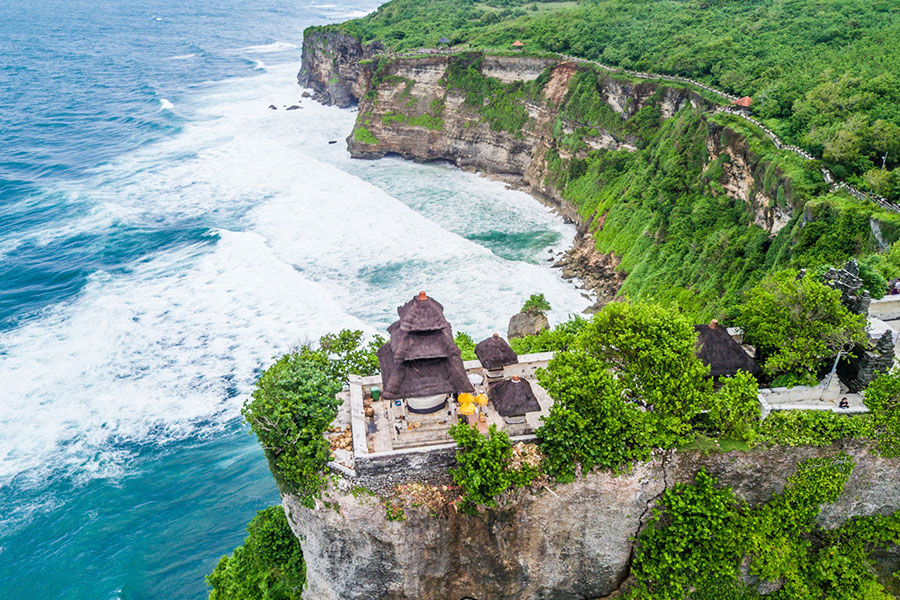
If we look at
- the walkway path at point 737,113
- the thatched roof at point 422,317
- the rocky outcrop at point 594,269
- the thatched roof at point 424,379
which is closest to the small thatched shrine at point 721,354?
the thatched roof at point 424,379

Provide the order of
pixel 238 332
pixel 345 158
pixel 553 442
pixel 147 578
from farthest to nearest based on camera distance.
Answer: pixel 345 158
pixel 238 332
pixel 147 578
pixel 553 442

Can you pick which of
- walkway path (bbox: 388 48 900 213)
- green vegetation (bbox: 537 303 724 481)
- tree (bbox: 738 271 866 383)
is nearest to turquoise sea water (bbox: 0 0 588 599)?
walkway path (bbox: 388 48 900 213)

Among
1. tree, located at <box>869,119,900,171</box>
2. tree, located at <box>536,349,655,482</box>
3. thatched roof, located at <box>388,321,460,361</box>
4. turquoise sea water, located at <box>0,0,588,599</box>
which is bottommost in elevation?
turquoise sea water, located at <box>0,0,588,599</box>

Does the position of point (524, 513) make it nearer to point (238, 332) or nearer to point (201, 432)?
point (201, 432)

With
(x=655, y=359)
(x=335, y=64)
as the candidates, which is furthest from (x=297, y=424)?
(x=335, y=64)

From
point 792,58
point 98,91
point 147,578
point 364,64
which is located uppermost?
point 792,58

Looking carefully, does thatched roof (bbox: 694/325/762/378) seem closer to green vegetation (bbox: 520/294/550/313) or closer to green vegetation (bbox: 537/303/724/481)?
green vegetation (bbox: 537/303/724/481)

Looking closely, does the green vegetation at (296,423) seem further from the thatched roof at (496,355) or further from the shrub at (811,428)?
the shrub at (811,428)

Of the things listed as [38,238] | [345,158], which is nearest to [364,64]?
[345,158]
